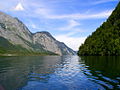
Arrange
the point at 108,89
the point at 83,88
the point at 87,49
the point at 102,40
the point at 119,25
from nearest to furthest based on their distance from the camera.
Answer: the point at 108,89 < the point at 83,88 < the point at 102,40 < the point at 119,25 < the point at 87,49

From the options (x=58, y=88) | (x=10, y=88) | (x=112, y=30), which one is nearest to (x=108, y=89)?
(x=58, y=88)

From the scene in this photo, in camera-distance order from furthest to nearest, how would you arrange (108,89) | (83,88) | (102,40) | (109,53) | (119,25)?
(119,25) → (102,40) → (109,53) → (83,88) → (108,89)

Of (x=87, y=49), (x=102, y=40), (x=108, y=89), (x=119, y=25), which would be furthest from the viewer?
(x=87, y=49)

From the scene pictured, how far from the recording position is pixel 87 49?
195 metres

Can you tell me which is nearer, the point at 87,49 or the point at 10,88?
the point at 10,88

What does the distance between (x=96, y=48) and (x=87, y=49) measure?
2312cm

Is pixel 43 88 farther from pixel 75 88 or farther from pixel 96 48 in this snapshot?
pixel 96 48

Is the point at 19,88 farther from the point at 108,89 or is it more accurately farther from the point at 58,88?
the point at 108,89

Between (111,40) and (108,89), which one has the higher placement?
(111,40)

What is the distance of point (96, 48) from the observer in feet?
567

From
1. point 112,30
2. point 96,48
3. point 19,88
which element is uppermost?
point 112,30

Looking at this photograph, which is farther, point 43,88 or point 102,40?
point 102,40

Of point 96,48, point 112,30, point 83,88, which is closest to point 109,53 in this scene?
point 96,48

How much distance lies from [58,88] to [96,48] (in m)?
158
